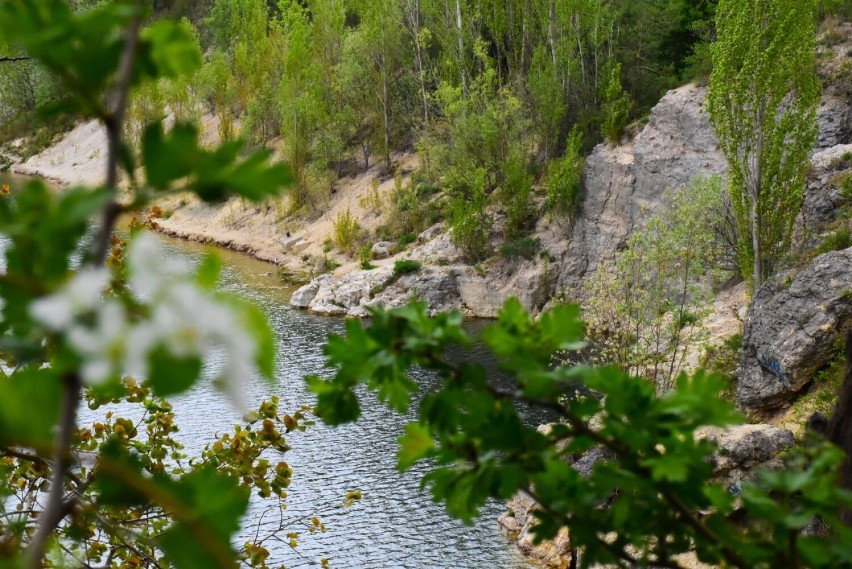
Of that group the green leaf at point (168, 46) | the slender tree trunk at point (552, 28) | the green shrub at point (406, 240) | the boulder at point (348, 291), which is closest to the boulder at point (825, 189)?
the boulder at point (348, 291)

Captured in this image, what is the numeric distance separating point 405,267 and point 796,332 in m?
10.5

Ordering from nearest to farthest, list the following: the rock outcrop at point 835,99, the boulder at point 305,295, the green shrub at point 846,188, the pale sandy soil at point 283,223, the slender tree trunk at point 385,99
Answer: the green shrub at point 846,188 < the rock outcrop at point 835,99 < the boulder at point 305,295 < the pale sandy soil at point 283,223 < the slender tree trunk at point 385,99

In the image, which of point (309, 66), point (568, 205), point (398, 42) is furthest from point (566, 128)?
point (309, 66)

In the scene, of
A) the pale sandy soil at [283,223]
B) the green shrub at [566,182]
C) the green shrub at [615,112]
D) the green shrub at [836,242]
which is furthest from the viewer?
the pale sandy soil at [283,223]

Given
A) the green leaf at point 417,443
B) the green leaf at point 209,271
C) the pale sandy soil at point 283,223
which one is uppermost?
the green leaf at point 209,271

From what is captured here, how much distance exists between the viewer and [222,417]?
1242cm

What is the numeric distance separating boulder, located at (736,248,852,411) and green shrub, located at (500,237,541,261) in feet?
27.1

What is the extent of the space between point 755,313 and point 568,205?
814 cm

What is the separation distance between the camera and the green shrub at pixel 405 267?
19.9 meters

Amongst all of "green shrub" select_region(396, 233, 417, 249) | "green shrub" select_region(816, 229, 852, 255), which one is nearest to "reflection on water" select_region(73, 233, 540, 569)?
"green shrub" select_region(816, 229, 852, 255)

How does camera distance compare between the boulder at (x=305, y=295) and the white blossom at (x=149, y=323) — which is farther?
the boulder at (x=305, y=295)

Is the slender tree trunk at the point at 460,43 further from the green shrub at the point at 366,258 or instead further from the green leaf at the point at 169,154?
the green leaf at the point at 169,154

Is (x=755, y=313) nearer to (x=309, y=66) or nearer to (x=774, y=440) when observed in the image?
(x=774, y=440)

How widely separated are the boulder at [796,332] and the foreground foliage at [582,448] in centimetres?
1010
